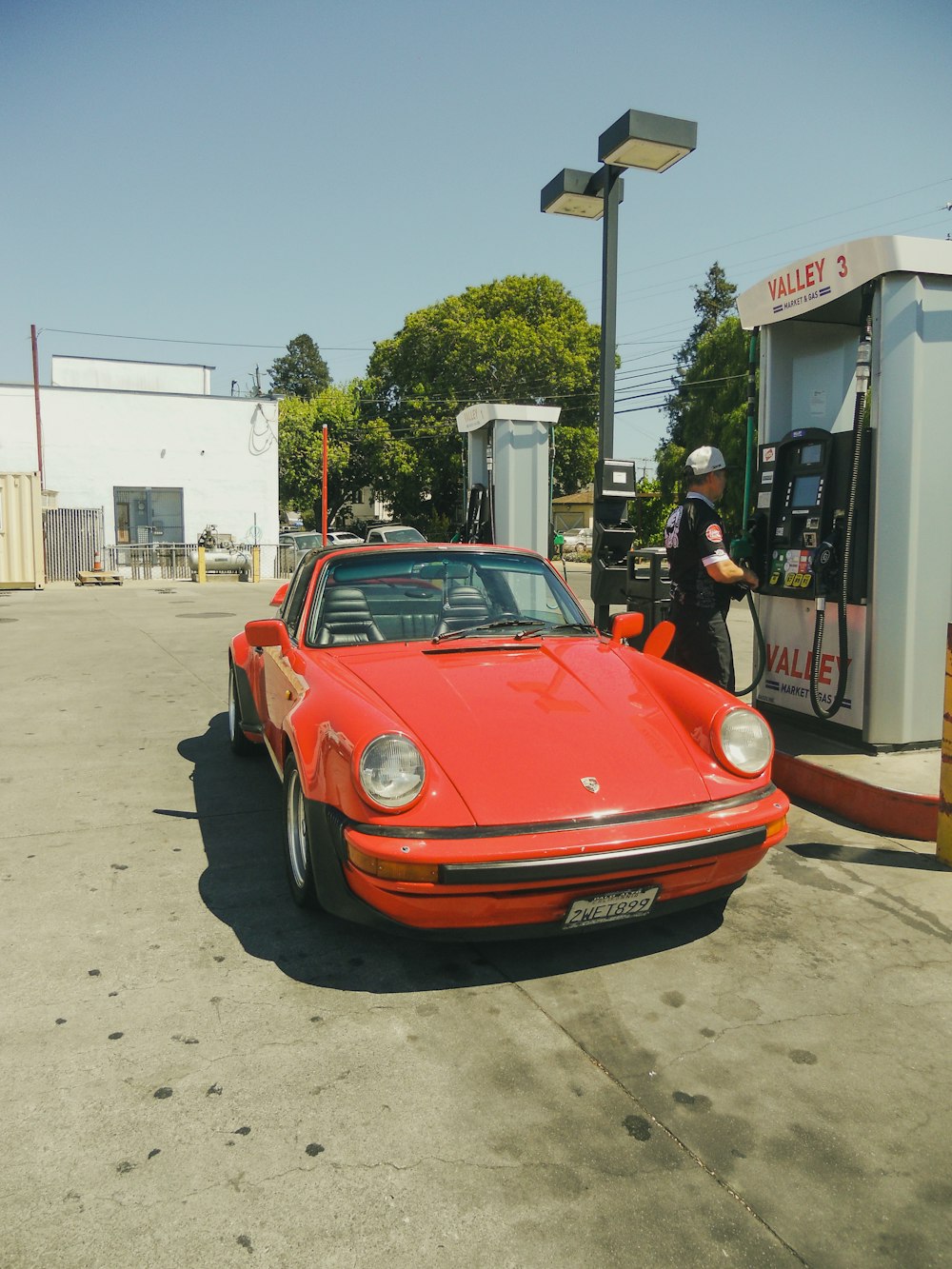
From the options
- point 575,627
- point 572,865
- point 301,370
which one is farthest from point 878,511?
point 301,370

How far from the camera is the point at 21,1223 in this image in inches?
82.9

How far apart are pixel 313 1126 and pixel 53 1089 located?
2.45 feet

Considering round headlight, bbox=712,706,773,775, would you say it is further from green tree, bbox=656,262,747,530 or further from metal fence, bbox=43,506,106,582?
green tree, bbox=656,262,747,530

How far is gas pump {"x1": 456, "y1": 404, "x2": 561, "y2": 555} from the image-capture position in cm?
1231

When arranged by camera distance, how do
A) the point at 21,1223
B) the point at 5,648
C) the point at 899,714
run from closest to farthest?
the point at 21,1223
the point at 899,714
the point at 5,648

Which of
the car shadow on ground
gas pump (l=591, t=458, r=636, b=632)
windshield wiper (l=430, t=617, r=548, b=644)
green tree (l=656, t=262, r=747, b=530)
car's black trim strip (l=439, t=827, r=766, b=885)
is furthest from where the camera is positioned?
green tree (l=656, t=262, r=747, b=530)

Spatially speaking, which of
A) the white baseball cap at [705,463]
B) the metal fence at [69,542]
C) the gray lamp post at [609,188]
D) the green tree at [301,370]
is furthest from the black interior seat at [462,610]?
the green tree at [301,370]

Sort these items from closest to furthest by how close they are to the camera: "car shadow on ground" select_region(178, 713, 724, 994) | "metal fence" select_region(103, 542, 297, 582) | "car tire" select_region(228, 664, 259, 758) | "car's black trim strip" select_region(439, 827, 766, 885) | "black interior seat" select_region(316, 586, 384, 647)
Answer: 1. "car's black trim strip" select_region(439, 827, 766, 885)
2. "car shadow on ground" select_region(178, 713, 724, 994)
3. "black interior seat" select_region(316, 586, 384, 647)
4. "car tire" select_region(228, 664, 259, 758)
5. "metal fence" select_region(103, 542, 297, 582)

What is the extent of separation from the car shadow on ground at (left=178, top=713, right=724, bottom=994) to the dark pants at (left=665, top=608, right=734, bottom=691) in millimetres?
1960

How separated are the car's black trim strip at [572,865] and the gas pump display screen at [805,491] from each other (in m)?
3.45

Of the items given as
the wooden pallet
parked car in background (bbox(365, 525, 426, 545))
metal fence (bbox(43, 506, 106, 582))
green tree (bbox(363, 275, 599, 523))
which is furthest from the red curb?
green tree (bbox(363, 275, 599, 523))

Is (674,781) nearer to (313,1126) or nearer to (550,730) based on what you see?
(550,730)

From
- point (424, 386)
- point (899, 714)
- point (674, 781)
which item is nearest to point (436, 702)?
point (674, 781)

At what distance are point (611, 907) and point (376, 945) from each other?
2.98ft
